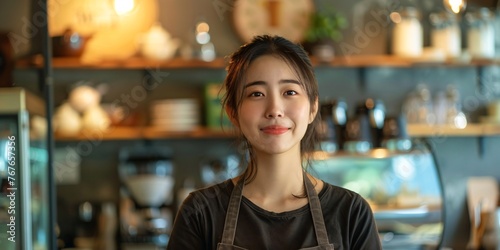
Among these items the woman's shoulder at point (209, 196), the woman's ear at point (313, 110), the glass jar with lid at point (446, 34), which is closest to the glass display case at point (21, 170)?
the woman's shoulder at point (209, 196)

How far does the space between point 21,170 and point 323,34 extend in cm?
305

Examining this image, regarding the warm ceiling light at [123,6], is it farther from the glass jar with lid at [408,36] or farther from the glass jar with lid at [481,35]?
the glass jar with lid at [481,35]

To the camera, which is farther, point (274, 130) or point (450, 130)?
point (450, 130)

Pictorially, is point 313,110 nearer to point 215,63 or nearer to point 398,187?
point 398,187

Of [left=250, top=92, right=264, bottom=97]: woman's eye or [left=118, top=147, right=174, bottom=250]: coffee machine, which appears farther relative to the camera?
[left=118, top=147, right=174, bottom=250]: coffee machine

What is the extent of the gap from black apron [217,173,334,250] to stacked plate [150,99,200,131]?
3.71 m

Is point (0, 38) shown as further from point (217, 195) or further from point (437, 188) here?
point (437, 188)

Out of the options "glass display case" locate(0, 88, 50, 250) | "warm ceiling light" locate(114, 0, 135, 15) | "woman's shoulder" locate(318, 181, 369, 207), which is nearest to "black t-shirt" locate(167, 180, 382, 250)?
"woman's shoulder" locate(318, 181, 369, 207)

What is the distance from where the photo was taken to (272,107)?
1521 millimetres

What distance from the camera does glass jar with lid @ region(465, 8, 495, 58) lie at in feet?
18.4

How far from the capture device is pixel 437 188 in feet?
15.6

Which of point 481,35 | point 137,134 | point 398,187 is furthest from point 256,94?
point 481,35

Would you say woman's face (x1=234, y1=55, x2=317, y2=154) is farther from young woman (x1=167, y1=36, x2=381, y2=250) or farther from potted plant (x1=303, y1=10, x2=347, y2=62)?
potted plant (x1=303, y1=10, x2=347, y2=62)

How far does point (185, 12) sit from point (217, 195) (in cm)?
403
